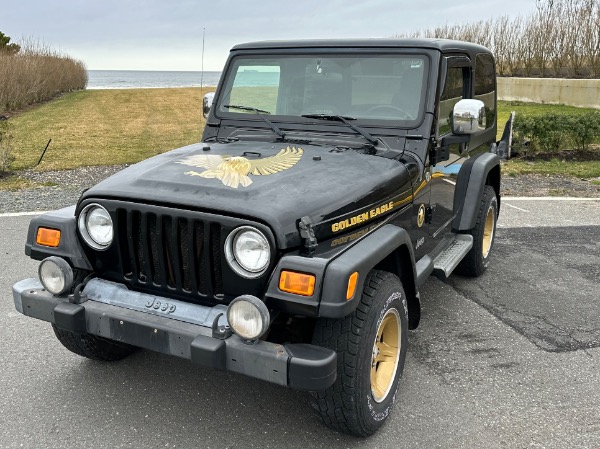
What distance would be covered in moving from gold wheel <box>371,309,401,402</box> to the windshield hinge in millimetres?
644

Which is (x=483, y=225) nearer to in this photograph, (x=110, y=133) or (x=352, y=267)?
(x=352, y=267)

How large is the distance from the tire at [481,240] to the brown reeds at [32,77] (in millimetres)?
19720

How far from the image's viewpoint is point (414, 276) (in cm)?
321

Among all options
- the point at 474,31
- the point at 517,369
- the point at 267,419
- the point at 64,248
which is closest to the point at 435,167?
the point at 517,369

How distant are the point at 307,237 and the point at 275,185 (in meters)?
0.41

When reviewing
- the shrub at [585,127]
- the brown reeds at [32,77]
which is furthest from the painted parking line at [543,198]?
the brown reeds at [32,77]

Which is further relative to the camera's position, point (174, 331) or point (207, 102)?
point (207, 102)

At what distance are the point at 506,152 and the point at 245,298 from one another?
14.3 feet

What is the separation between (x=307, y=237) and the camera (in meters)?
2.64

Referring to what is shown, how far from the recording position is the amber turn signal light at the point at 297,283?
2.49 metres

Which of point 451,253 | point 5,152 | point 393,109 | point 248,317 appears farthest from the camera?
point 5,152

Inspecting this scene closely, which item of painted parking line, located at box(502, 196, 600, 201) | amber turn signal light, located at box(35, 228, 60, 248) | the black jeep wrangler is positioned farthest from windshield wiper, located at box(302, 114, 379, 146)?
painted parking line, located at box(502, 196, 600, 201)

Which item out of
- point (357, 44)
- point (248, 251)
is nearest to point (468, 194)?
point (357, 44)

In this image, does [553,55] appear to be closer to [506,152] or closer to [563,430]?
[506,152]
